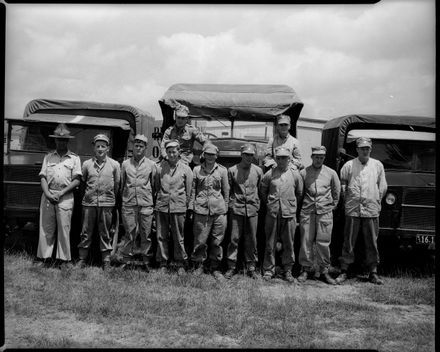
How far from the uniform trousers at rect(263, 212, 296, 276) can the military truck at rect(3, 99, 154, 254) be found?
2794 millimetres

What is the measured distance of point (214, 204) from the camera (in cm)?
602

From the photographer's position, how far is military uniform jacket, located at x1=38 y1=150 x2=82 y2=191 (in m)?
6.13

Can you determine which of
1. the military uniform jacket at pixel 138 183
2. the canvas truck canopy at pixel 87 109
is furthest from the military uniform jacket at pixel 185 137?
the canvas truck canopy at pixel 87 109

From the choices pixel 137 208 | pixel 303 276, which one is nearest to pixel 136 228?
pixel 137 208

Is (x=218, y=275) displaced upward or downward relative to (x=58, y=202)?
downward

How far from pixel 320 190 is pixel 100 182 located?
304 cm

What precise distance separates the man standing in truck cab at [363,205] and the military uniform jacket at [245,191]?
128cm

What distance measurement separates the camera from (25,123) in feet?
22.9

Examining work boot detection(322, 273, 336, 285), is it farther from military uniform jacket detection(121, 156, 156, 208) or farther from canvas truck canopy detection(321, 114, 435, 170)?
military uniform jacket detection(121, 156, 156, 208)

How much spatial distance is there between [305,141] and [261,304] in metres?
11.5

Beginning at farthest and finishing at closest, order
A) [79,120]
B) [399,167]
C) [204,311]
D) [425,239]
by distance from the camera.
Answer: [79,120]
[399,167]
[425,239]
[204,311]

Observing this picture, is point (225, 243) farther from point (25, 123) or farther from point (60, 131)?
point (25, 123)

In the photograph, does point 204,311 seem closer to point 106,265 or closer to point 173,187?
point 173,187

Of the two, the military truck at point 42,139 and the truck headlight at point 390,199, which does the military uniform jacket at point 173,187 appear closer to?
the military truck at point 42,139
